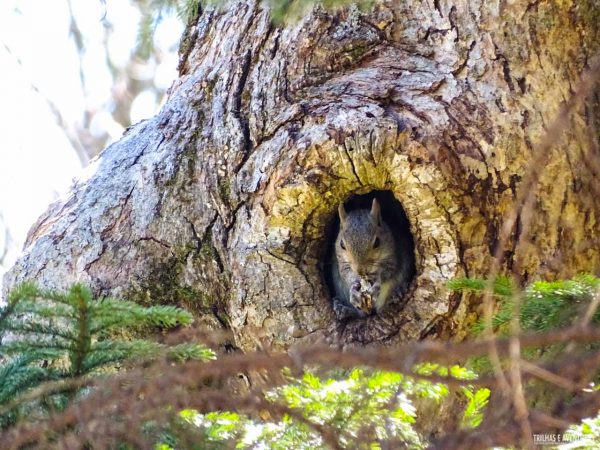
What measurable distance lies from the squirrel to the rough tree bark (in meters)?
0.42

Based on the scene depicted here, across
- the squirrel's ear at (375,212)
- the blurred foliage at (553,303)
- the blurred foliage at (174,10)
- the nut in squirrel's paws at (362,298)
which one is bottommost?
the blurred foliage at (553,303)

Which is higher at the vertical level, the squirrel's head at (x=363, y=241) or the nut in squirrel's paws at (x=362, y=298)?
the squirrel's head at (x=363, y=241)

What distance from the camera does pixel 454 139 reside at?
3234mm

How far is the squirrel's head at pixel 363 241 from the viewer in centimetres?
431

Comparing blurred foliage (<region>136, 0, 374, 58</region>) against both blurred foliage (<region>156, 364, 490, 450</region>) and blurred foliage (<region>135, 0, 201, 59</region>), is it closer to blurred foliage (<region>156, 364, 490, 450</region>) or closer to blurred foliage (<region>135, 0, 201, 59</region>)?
blurred foliage (<region>135, 0, 201, 59</region>)

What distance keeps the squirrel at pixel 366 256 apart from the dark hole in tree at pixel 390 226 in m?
0.03

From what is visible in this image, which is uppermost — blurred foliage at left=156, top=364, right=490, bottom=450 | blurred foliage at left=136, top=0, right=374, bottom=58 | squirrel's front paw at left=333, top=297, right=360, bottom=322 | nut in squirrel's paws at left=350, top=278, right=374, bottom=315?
blurred foliage at left=136, top=0, right=374, bottom=58

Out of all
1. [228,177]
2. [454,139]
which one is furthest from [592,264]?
[228,177]

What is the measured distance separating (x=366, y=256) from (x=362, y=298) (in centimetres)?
48

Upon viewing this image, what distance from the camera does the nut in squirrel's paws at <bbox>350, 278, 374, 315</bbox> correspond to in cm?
387

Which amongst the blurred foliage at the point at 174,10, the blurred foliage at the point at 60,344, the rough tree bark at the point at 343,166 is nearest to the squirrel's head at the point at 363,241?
the rough tree bark at the point at 343,166

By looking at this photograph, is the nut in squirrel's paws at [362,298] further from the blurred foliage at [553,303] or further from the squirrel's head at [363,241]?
the blurred foliage at [553,303]

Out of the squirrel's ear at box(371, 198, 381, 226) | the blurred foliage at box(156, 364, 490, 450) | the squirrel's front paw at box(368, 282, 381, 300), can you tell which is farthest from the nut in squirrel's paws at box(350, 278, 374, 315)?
the blurred foliage at box(156, 364, 490, 450)

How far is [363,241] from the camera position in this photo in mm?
4336
